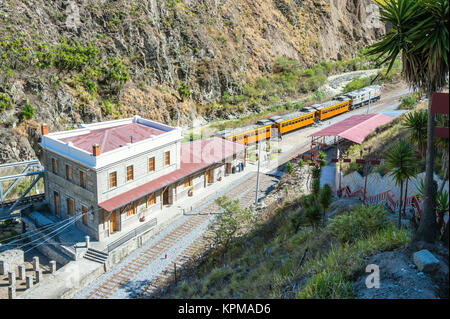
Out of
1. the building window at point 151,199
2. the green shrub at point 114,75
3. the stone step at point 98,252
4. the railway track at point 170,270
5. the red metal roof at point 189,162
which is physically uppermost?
the green shrub at point 114,75

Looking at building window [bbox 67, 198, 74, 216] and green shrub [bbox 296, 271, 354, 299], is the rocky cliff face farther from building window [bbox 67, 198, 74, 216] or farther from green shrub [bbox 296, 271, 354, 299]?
green shrub [bbox 296, 271, 354, 299]

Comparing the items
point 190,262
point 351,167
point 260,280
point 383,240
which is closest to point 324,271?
point 383,240

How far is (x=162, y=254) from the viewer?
99.4ft

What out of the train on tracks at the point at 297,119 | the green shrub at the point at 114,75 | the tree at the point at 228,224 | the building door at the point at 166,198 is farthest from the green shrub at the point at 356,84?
the tree at the point at 228,224

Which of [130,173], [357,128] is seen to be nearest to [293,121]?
[357,128]

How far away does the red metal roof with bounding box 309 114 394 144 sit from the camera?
3897 cm

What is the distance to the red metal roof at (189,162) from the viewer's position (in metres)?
31.2

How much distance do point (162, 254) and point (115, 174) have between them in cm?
697

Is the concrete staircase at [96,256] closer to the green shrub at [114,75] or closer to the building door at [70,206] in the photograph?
the building door at [70,206]

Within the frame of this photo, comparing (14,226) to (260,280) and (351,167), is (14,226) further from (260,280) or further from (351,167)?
(351,167)

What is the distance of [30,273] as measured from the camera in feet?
96.7

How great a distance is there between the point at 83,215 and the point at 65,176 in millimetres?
3479

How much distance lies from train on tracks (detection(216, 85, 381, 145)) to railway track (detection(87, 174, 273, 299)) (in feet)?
34.4

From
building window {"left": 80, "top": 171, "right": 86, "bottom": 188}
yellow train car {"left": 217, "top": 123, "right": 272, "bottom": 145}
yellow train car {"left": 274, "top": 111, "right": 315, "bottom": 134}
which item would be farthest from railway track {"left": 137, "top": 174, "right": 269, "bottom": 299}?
yellow train car {"left": 274, "top": 111, "right": 315, "bottom": 134}
